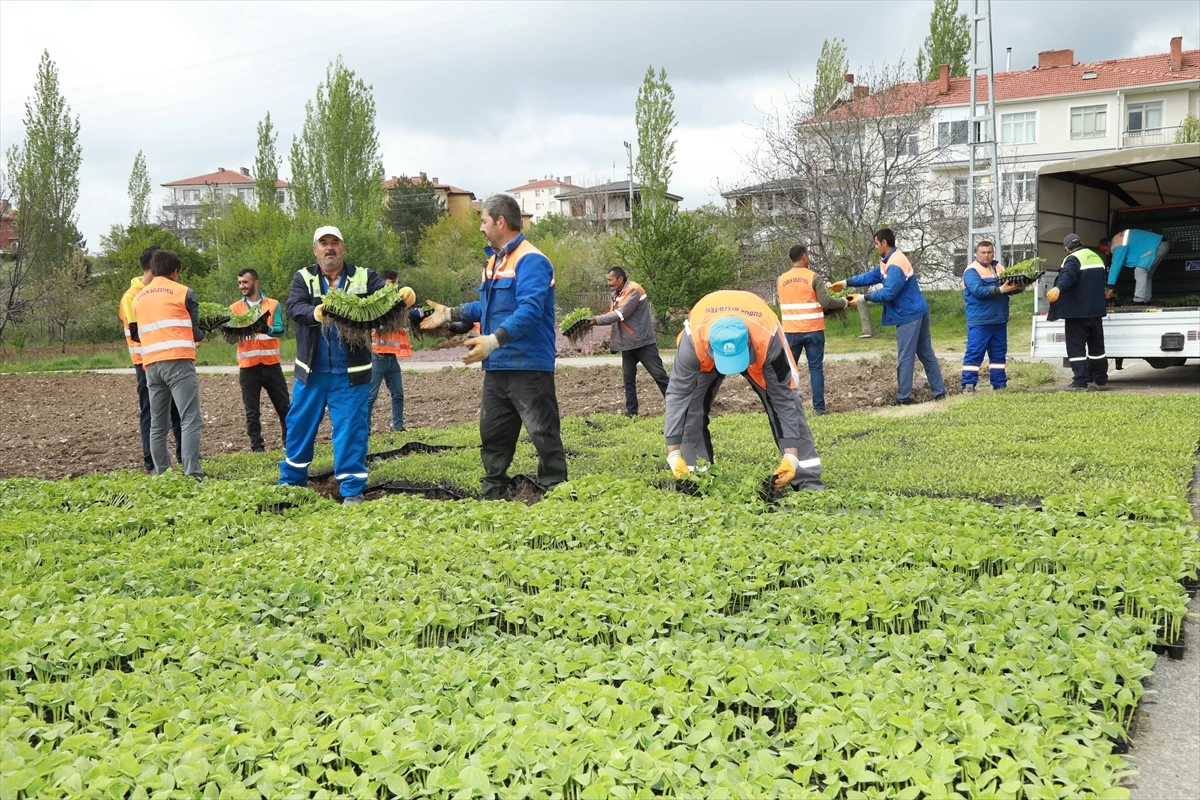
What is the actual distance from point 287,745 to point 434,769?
0.51 meters

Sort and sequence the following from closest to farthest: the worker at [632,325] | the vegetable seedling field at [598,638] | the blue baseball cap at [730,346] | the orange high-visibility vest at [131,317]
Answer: the vegetable seedling field at [598,638] < the blue baseball cap at [730,346] < the orange high-visibility vest at [131,317] < the worker at [632,325]

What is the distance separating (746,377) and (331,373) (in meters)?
3.21

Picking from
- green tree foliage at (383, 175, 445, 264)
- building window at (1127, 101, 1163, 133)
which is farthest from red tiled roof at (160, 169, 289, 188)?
building window at (1127, 101, 1163, 133)

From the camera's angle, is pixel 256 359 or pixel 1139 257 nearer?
pixel 256 359

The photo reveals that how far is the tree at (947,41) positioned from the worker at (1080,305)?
40216 mm

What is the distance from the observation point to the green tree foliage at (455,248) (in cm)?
4681

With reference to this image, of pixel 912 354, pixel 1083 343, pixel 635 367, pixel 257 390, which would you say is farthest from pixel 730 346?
pixel 1083 343

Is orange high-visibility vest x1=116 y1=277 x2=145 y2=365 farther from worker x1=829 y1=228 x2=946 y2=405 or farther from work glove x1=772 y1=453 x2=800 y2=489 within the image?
worker x1=829 y1=228 x2=946 y2=405

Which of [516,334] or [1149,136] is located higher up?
[1149,136]

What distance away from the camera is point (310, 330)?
7520 mm

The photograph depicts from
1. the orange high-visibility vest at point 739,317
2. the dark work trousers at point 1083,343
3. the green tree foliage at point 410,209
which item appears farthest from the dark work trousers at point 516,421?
the green tree foliage at point 410,209

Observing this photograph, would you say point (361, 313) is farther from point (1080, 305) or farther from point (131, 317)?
point (1080, 305)

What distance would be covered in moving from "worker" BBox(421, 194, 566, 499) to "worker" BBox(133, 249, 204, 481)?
118 inches

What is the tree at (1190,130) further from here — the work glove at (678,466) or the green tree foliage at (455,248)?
the work glove at (678,466)
